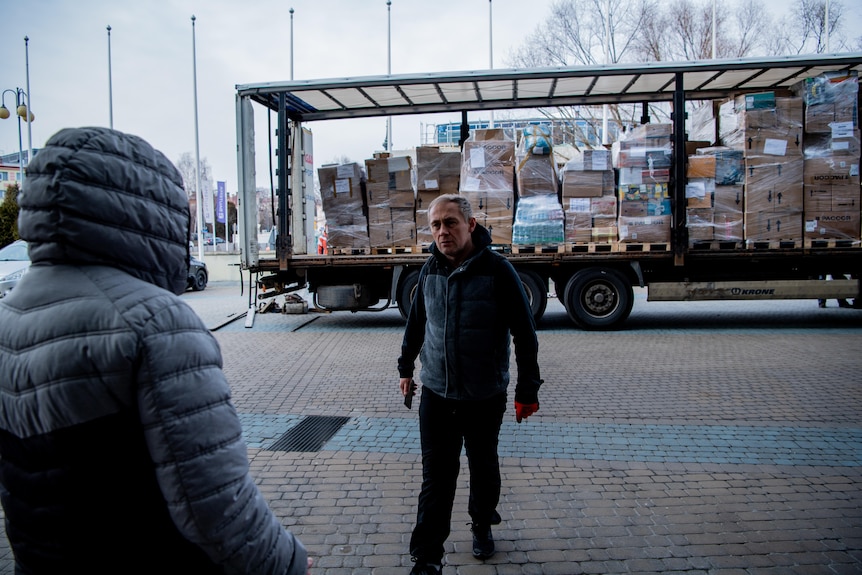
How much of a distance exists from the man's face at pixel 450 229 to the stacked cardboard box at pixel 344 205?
7418 millimetres

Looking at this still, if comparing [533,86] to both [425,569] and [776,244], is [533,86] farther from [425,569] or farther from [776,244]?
[425,569]

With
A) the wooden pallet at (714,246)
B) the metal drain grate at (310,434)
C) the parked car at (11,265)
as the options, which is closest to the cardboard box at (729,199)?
the wooden pallet at (714,246)

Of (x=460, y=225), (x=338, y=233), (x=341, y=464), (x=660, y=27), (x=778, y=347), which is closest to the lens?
(x=460, y=225)

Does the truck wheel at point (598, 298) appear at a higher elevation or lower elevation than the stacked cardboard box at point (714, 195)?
lower

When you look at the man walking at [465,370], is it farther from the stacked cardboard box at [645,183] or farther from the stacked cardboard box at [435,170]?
the stacked cardboard box at [645,183]

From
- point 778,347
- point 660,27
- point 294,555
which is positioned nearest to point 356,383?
point 294,555

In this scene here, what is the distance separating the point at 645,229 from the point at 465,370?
7598 mm

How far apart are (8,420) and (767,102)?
33.9 feet

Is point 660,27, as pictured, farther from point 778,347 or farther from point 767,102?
point 778,347

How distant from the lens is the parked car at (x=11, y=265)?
13.9m

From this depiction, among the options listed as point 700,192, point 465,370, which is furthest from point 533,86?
point 465,370

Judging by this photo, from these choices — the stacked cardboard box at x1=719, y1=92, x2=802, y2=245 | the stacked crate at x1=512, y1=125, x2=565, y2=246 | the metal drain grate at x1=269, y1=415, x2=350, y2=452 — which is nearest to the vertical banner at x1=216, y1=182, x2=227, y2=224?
the stacked crate at x1=512, y1=125, x2=565, y2=246

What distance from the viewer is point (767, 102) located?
900 cm

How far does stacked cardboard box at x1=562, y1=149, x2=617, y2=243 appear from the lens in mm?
9438
